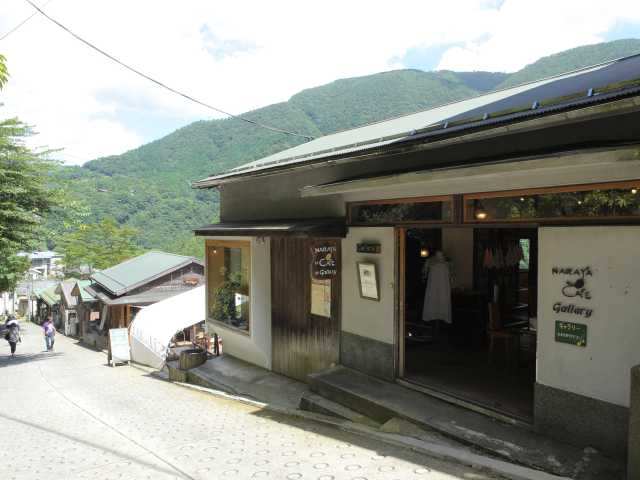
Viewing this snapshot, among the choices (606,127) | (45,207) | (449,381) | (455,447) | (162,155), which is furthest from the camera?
(162,155)

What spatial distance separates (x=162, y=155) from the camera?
290ft

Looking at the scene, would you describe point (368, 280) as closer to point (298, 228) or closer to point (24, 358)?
point (298, 228)

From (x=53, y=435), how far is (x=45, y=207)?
11.1m

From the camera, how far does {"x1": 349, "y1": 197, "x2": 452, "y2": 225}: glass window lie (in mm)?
6424

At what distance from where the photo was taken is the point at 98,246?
43812mm

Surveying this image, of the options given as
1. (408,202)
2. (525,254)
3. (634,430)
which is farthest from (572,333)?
(525,254)

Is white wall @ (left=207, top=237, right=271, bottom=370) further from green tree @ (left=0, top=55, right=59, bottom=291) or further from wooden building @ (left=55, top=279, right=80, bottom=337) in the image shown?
wooden building @ (left=55, top=279, right=80, bottom=337)

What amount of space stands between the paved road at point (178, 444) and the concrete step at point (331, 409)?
1.32 ft

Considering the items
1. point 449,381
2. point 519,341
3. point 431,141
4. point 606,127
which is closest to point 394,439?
point 449,381

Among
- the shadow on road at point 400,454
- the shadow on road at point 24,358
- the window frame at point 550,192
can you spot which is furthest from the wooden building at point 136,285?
the window frame at point 550,192

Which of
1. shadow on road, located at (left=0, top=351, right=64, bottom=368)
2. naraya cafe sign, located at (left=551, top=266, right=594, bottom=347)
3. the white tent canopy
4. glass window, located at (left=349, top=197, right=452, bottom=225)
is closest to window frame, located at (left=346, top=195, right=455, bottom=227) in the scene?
glass window, located at (left=349, top=197, right=452, bottom=225)

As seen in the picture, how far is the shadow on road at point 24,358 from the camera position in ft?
61.1

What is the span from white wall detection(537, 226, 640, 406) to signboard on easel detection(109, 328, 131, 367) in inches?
630

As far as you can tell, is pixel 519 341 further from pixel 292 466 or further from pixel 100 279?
pixel 100 279
